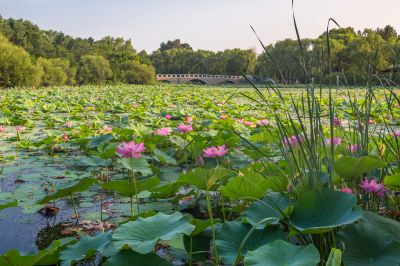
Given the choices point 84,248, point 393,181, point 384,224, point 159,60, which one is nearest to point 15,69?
point 84,248

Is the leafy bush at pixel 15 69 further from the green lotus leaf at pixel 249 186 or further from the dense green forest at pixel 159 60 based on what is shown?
the green lotus leaf at pixel 249 186

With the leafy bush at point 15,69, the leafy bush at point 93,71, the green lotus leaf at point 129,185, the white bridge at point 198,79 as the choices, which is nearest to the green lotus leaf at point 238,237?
the green lotus leaf at point 129,185

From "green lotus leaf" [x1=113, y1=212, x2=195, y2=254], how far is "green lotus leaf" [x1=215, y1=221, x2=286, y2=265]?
0.09m

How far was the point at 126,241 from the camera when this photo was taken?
891 millimetres

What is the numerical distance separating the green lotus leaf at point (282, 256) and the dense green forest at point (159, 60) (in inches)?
19.1

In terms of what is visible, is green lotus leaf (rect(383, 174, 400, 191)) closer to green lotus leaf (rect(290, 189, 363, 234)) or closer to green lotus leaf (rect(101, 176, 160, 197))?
green lotus leaf (rect(290, 189, 363, 234))

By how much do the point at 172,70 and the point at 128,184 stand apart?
52.6 metres

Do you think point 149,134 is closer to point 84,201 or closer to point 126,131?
point 126,131

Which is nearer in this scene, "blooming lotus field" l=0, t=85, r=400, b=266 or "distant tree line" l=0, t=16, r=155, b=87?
"blooming lotus field" l=0, t=85, r=400, b=266

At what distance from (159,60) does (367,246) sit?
54991 mm

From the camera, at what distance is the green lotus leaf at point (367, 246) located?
0.83 meters

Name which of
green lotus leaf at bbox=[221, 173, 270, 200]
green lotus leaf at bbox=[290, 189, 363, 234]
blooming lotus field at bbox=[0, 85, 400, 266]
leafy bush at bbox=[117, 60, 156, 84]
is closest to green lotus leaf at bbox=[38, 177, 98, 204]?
blooming lotus field at bbox=[0, 85, 400, 266]

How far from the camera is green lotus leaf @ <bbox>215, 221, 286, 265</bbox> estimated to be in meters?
0.94

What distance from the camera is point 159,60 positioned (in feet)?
179
